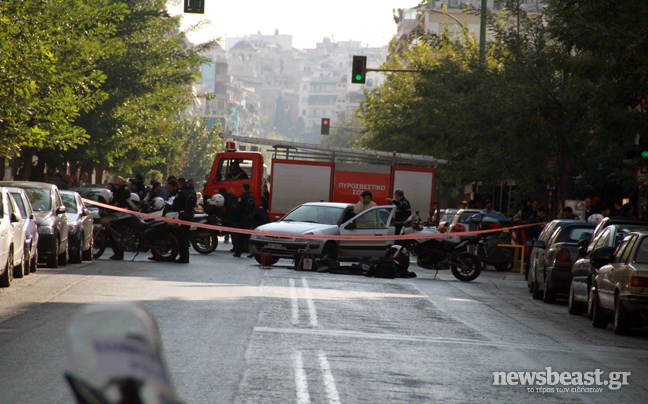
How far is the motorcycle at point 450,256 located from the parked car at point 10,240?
8.10m

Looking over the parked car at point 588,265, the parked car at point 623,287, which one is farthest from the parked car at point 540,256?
the parked car at point 623,287

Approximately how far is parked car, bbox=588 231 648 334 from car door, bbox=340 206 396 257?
8333 millimetres

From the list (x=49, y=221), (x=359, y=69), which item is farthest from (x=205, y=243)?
(x=359, y=69)

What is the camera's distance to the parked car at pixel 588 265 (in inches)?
548

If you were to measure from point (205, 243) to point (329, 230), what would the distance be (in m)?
3.92

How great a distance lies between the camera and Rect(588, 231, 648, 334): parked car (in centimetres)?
1138

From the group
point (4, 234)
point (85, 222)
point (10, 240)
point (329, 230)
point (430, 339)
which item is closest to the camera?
point (430, 339)

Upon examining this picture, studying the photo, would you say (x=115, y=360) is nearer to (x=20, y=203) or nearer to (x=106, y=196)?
(x=20, y=203)

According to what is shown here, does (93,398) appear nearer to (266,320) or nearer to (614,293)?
(266,320)

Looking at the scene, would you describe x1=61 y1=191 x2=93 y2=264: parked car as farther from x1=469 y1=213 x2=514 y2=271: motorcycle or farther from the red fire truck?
the red fire truck

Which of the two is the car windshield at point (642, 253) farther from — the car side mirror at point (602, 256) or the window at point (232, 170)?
the window at point (232, 170)

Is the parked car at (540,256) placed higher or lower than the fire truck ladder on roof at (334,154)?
lower

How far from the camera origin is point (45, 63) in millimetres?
22125

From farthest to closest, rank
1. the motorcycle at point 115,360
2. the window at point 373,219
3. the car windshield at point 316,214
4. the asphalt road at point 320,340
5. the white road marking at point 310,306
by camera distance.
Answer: the car windshield at point 316,214
the window at point 373,219
the white road marking at point 310,306
the asphalt road at point 320,340
the motorcycle at point 115,360
